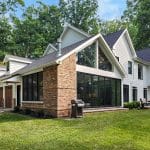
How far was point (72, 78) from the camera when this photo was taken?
21531 millimetres

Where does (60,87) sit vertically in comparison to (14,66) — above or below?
below

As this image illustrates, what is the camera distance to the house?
68.0 feet

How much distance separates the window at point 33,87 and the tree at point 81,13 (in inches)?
1364

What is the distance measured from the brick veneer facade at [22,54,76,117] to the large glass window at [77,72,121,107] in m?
1.24

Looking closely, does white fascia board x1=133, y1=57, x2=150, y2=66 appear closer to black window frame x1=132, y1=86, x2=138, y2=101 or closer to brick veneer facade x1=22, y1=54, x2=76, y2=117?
black window frame x1=132, y1=86, x2=138, y2=101

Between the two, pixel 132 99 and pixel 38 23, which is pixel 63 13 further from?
pixel 132 99

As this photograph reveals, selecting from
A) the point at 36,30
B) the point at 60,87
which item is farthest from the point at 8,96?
the point at 36,30

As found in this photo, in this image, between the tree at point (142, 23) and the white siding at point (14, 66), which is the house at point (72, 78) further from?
the tree at point (142, 23)

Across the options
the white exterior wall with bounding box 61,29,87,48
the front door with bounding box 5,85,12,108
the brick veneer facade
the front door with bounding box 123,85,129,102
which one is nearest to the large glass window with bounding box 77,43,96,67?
the brick veneer facade

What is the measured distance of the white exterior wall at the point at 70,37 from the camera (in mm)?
35406

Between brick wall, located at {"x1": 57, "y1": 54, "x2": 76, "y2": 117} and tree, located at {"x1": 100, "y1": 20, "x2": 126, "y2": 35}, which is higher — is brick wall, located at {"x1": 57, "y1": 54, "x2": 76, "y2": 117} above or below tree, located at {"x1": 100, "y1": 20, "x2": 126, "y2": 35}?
below

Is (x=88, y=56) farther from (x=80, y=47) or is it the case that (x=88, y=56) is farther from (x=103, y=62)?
(x=103, y=62)

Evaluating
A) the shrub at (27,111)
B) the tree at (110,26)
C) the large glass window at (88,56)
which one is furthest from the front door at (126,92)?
the tree at (110,26)

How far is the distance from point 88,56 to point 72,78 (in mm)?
2952
